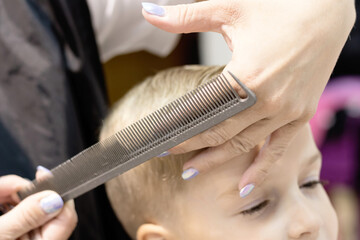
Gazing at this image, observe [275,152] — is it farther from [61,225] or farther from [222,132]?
[61,225]

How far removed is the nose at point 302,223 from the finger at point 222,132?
222mm

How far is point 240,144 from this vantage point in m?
0.81

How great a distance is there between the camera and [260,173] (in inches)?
32.8

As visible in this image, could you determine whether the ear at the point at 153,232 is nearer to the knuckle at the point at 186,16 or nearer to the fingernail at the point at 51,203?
the fingernail at the point at 51,203

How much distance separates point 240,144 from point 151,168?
8.7 inches

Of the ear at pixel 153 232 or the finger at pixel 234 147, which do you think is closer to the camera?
the finger at pixel 234 147

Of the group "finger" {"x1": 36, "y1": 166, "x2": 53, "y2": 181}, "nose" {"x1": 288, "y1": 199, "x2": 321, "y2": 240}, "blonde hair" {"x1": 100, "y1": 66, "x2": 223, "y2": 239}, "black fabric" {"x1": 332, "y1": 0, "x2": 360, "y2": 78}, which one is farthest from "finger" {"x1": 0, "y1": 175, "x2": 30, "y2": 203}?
"black fabric" {"x1": 332, "y1": 0, "x2": 360, "y2": 78}

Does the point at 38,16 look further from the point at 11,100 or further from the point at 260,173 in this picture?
the point at 260,173

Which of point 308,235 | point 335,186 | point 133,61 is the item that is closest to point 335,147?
point 335,186

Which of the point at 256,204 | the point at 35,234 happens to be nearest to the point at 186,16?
the point at 256,204

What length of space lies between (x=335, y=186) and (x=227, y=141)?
1.14 meters

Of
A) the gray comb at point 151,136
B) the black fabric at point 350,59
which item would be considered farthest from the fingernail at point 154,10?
the black fabric at point 350,59

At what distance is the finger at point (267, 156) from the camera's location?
81cm

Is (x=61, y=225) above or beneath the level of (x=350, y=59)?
above
